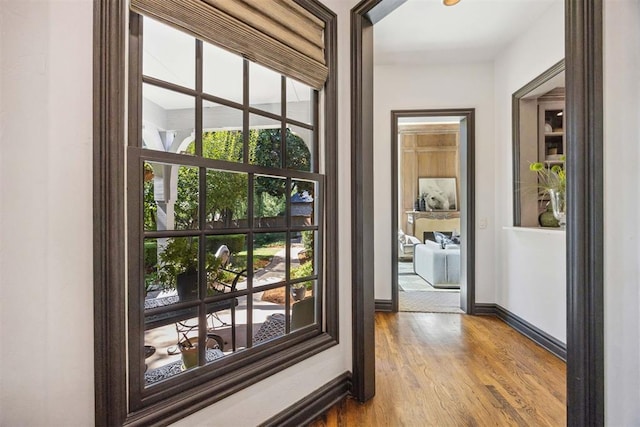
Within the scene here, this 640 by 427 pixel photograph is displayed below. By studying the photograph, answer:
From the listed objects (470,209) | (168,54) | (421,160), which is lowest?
(470,209)

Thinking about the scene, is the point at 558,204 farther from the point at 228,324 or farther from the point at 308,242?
the point at 228,324

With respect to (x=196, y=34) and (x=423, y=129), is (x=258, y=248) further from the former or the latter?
(x=423, y=129)

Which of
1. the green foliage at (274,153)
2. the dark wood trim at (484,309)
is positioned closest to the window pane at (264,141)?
the green foliage at (274,153)

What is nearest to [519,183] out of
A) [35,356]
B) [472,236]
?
[472,236]

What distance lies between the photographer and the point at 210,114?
4.34 feet

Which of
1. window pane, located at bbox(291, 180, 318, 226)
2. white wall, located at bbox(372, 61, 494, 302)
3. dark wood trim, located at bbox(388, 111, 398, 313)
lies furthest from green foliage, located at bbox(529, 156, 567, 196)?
window pane, located at bbox(291, 180, 318, 226)

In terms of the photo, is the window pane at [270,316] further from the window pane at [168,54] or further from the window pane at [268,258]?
the window pane at [168,54]

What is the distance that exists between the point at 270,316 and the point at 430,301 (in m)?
3.06

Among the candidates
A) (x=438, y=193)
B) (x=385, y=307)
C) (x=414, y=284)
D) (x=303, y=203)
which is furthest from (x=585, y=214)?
(x=438, y=193)

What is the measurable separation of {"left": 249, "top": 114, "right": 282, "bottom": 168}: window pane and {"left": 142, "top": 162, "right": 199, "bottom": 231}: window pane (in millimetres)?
323

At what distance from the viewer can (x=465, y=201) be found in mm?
3535

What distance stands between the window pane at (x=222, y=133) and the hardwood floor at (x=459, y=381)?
1394mm

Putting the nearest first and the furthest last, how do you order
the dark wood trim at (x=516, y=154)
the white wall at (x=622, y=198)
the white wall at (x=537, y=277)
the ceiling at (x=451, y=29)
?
the white wall at (x=622, y=198)
the white wall at (x=537, y=277)
the ceiling at (x=451, y=29)
the dark wood trim at (x=516, y=154)

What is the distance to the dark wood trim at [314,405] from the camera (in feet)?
4.82
